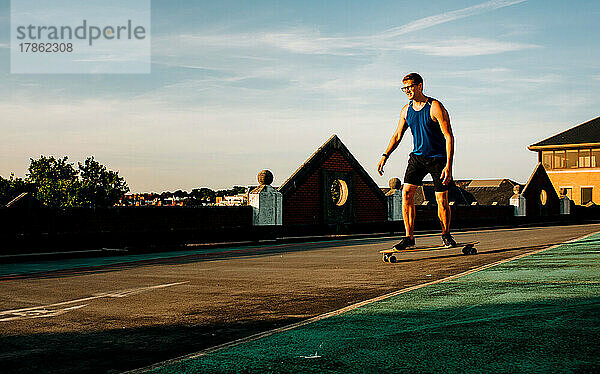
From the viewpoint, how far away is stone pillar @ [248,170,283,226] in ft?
81.0

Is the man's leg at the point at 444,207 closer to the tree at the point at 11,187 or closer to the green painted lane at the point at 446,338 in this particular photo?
the green painted lane at the point at 446,338

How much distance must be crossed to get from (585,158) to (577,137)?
2605mm

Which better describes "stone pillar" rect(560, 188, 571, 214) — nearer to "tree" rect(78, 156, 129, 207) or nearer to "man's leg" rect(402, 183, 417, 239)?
"man's leg" rect(402, 183, 417, 239)

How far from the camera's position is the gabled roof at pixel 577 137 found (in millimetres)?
63281

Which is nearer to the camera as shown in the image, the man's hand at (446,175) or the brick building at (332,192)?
the man's hand at (446,175)

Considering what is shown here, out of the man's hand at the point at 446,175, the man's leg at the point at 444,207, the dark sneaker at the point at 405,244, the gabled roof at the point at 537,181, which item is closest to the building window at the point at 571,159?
the gabled roof at the point at 537,181

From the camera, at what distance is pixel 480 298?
6.10m

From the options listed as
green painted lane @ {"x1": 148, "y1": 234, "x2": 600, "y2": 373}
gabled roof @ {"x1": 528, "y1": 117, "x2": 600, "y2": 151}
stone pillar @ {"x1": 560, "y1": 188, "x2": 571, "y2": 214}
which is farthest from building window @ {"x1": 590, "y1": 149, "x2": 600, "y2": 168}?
green painted lane @ {"x1": 148, "y1": 234, "x2": 600, "y2": 373}

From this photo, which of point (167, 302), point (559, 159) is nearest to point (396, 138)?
point (167, 302)

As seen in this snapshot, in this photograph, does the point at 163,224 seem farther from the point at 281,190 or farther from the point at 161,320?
the point at 161,320

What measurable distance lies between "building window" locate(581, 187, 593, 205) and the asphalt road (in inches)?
2233

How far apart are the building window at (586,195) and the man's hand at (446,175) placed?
58728mm

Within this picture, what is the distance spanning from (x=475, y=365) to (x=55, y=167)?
112197 mm

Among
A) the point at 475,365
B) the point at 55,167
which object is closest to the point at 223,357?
the point at 475,365
